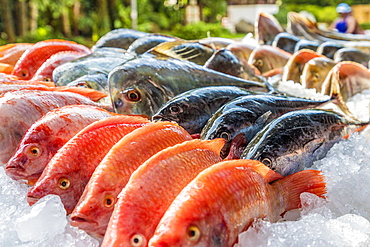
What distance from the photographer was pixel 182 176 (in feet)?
3.07

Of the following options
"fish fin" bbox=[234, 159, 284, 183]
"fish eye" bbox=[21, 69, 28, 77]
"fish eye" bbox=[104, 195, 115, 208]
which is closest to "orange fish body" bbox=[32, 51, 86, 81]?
Result: "fish eye" bbox=[21, 69, 28, 77]

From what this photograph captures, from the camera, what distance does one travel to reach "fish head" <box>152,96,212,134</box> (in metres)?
1.37

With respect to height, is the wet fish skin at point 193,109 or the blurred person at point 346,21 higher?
the blurred person at point 346,21

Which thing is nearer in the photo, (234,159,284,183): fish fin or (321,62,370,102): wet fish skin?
(234,159,284,183): fish fin

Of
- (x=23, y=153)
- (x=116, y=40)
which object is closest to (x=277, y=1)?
(x=116, y=40)

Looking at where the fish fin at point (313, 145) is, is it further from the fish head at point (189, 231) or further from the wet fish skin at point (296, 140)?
the fish head at point (189, 231)

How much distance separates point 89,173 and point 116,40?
71.1 inches

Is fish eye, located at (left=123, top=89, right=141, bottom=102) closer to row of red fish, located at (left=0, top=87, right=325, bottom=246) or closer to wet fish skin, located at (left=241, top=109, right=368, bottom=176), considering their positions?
row of red fish, located at (left=0, top=87, right=325, bottom=246)

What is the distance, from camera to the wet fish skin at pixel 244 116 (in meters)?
1.25

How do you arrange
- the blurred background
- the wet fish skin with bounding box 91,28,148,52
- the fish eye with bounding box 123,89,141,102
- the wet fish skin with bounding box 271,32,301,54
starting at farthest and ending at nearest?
the blurred background, the wet fish skin with bounding box 271,32,301,54, the wet fish skin with bounding box 91,28,148,52, the fish eye with bounding box 123,89,141,102

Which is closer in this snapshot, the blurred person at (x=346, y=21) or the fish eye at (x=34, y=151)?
the fish eye at (x=34, y=151)

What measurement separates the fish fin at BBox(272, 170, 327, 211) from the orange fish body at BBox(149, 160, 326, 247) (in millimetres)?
23

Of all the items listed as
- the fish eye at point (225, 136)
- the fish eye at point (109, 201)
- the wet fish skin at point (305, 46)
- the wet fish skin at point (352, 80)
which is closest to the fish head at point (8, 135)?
the fish eye at point (109, 201)

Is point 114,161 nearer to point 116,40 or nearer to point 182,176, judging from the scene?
point 182,176
